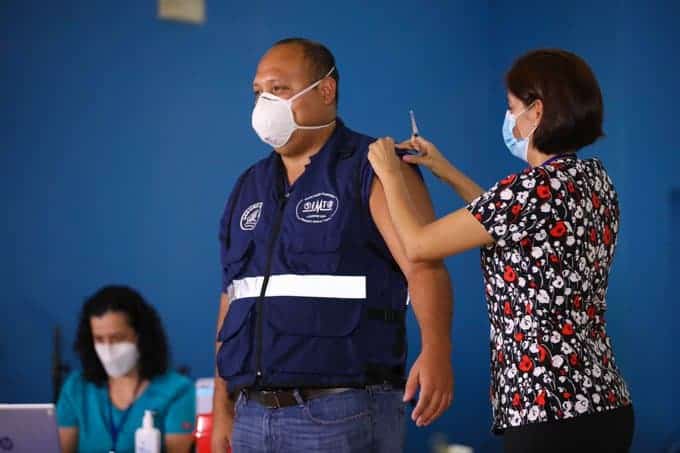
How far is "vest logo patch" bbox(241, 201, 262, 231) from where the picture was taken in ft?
6.55

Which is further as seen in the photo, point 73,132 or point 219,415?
point 73,132

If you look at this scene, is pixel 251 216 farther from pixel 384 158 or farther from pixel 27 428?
pixel 27 428

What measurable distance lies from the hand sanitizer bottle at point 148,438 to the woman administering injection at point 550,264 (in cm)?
144

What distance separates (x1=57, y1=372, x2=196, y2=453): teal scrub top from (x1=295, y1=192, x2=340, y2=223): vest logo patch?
1.46m

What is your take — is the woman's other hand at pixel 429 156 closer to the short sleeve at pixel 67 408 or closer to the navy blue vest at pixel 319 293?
the navy blue vest at pixel 319 293

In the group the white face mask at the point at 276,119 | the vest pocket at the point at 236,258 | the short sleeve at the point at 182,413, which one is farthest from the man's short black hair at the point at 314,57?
the short sleeve at the point at 182,413

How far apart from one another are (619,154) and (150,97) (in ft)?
6.35

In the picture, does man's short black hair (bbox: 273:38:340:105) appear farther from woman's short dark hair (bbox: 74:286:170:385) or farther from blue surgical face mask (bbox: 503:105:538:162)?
woman's short dark hair (bbox: 74:286:170:385)

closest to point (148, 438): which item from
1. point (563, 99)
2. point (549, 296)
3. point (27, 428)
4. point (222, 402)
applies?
point (27, 428)

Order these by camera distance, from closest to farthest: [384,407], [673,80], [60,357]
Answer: [384,407] → [673,80] → [60,357]

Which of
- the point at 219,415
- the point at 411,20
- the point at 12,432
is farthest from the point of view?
the point at 411,20

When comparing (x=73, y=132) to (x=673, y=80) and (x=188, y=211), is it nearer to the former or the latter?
(x=188, y=211)

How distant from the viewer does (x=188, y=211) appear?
3967 mm

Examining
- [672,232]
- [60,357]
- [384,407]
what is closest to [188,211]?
[60,357]
